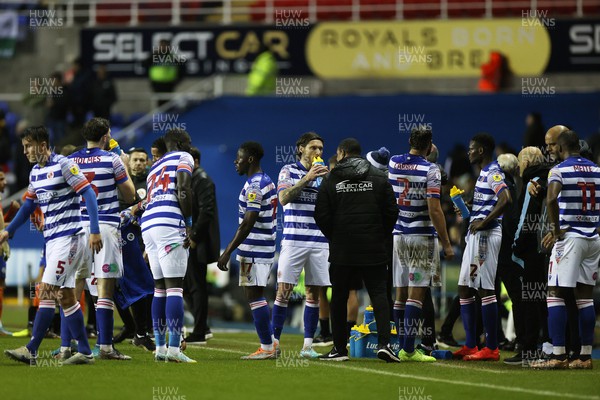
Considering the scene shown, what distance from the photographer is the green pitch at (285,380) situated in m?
9.49

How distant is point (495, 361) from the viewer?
12.8 meters

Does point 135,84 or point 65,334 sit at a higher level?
point 135,84

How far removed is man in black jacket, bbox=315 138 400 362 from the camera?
1202cm

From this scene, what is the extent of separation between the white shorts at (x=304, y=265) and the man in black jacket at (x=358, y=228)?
23.1 inches

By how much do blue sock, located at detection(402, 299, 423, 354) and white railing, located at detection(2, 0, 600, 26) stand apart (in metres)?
14.1

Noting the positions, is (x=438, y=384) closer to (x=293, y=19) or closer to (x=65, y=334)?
(x=65, y=334)

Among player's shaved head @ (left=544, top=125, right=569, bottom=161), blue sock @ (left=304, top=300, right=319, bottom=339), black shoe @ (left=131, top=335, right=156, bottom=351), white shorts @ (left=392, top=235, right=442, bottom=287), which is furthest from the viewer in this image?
black shoe @ (left=131, top=335, right=156, bottom=351)

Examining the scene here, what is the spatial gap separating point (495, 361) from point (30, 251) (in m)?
12.4

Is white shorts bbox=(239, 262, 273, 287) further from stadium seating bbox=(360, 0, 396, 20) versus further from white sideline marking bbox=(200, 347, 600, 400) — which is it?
stadium seating bbox=(360, 0, 396, 20)

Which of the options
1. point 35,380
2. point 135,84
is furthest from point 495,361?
point 135,84

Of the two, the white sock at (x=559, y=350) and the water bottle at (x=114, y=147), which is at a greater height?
the water bottle at (x=114, y=147)

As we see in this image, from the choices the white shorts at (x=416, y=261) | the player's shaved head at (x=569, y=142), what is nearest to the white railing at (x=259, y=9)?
the white shorts at (x=416, y=261)

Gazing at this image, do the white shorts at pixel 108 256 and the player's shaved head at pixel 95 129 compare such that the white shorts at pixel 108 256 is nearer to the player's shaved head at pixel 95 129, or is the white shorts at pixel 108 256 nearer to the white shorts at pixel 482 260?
the player's shaved head at pixel 95 129

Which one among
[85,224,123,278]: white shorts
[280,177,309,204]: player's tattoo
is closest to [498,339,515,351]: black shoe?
[280,177,309,204]: player's tattoo
